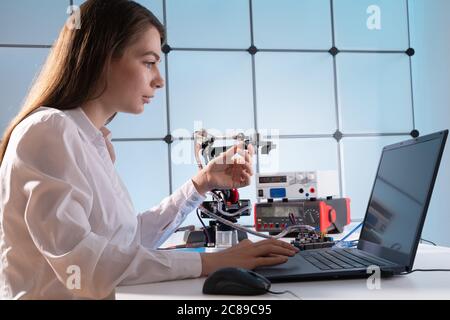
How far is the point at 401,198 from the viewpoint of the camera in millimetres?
1070

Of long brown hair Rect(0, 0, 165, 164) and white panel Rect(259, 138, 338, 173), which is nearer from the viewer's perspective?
long brown hair Rect(0, 0, 165, 164)

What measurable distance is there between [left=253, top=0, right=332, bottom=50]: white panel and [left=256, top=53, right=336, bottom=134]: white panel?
0.09 metres

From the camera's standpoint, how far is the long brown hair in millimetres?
1216

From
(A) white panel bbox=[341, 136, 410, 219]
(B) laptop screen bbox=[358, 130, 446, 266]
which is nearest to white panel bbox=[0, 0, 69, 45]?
(A) white panel bbox=[341, 136, 410, 219]

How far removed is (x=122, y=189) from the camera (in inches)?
52.8

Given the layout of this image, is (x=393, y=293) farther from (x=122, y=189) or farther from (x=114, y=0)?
(x=114, y=0)

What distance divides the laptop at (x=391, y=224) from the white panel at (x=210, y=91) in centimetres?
213

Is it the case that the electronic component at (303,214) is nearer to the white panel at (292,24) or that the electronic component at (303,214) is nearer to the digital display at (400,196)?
the digital display at (400,196)

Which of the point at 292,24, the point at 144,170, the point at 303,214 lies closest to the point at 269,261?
the point at 303,214

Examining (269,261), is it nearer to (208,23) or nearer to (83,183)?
(83,183)

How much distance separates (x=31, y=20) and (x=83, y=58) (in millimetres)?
2322

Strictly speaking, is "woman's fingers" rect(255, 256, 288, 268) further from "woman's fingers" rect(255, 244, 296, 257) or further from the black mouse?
the black mouse

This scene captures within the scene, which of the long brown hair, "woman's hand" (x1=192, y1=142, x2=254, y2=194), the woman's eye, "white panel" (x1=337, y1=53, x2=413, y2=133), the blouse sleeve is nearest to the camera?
the blouse sleeve

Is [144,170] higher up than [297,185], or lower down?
higher up
